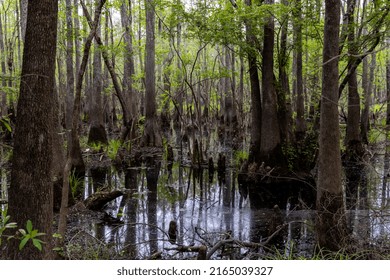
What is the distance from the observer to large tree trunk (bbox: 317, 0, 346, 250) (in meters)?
4.71

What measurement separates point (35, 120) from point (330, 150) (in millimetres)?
3346

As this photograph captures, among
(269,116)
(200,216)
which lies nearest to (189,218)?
(200,216)

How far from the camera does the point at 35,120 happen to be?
9.78 ft

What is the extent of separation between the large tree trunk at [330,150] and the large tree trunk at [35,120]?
3.16 meters

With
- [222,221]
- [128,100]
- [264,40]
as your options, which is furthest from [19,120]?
[128,100]

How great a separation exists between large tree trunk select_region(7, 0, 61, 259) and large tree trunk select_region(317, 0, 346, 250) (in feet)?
10.4

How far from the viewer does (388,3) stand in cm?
698

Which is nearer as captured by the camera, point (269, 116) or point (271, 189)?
point (271, 189)

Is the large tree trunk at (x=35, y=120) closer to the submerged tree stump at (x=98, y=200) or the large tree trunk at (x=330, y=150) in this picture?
the large tree trunk at (x=330, y=150)

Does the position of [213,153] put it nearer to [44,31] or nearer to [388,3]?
[388,3]

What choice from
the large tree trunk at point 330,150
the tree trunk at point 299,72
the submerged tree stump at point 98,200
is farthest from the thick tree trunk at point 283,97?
the large tree trunk at point 330,150

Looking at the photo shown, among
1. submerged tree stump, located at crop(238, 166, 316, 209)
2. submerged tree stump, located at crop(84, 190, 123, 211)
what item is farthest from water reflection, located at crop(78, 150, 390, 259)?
submerged tree stump, located at crop(238, 166, 316, 209)

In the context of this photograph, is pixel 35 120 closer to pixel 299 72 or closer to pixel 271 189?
pixel 271 189

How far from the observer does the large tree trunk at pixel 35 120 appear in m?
2.98
